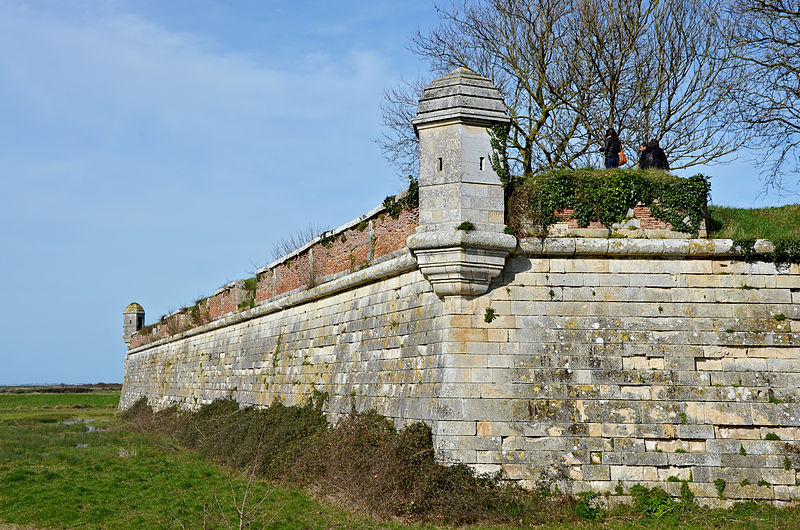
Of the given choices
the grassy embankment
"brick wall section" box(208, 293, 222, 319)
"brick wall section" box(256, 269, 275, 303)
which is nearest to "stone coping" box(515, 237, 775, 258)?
the grassy embankment

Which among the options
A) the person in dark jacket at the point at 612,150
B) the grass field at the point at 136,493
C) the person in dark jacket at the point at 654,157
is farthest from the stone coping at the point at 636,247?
the person in dark jacket at the point at 612,150

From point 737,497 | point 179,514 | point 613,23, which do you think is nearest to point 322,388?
point 179,514

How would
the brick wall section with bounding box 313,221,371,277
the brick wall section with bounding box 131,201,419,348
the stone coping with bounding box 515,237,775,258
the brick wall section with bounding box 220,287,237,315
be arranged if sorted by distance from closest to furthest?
the stone coping with bounding box 515,237,775,258, the brick wall section with bounding box 131,201,419,348, the brick wall section with bounding box 313,221,371,277, the brick wall section with bounding box 220,287,237,315

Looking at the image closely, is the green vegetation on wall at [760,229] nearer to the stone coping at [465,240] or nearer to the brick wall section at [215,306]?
the stone coping at [465,240]

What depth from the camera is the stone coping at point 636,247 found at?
28.9 feet

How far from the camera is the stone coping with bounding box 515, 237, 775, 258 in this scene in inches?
347

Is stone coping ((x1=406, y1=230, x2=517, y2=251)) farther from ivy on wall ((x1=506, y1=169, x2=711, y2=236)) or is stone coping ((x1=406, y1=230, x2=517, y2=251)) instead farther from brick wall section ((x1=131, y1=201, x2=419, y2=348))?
brick wall section ((x1=131, y1=201, x2=419, y2=348))

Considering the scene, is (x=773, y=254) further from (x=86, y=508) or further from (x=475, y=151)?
(x=86, y=508)

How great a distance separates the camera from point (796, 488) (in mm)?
8188

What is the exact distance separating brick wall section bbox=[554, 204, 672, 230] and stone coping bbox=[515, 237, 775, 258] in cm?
32

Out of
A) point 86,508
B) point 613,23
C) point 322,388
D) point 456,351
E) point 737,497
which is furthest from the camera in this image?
point 613,23

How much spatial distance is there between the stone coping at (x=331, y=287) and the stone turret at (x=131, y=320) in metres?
17.0

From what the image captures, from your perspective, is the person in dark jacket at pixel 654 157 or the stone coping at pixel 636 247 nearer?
the stone coping at pixel 636 247

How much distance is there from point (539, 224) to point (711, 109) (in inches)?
406
